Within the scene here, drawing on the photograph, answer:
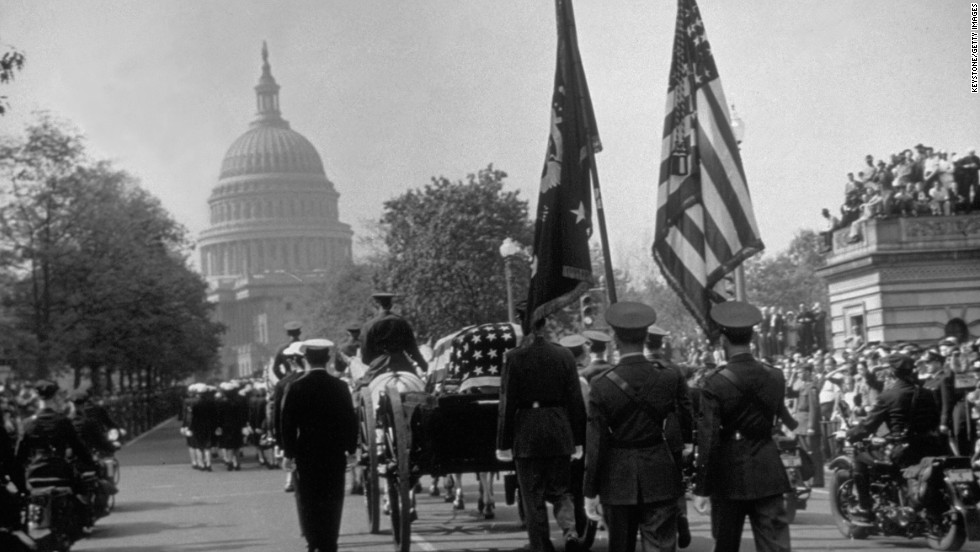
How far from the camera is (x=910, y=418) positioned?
14.2m

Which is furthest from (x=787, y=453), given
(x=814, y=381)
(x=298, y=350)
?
(x=814, y=381)

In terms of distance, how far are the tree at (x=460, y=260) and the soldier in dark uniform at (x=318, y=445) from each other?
109 ft

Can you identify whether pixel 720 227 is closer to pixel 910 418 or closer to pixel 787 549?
pixel 910 418

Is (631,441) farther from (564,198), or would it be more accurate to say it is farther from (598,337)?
(598,337)

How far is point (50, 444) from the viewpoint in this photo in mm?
16016

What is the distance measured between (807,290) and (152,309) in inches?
2195

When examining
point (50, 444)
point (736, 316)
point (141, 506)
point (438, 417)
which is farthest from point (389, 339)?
point (141, 506)

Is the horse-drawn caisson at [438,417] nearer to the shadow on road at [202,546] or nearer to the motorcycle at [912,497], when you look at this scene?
the shadow on road at [202,546]

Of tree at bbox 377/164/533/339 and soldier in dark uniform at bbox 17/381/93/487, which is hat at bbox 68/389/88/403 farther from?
tree at bbox 377/164/533/339

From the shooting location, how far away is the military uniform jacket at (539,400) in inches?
463

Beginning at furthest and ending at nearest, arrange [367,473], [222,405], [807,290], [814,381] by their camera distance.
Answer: [807,290]
[222,405]
[814,381]
[367,473]

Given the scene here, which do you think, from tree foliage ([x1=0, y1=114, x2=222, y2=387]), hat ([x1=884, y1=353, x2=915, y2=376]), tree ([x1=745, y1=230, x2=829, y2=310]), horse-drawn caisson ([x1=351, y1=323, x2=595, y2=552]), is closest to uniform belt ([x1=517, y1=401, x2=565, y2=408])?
horse-drawn caisson ([x1=351, y1=323, x2=595, y2=552])

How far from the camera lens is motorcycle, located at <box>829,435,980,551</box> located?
1341cm

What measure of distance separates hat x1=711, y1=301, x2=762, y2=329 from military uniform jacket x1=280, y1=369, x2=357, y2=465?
419cm
